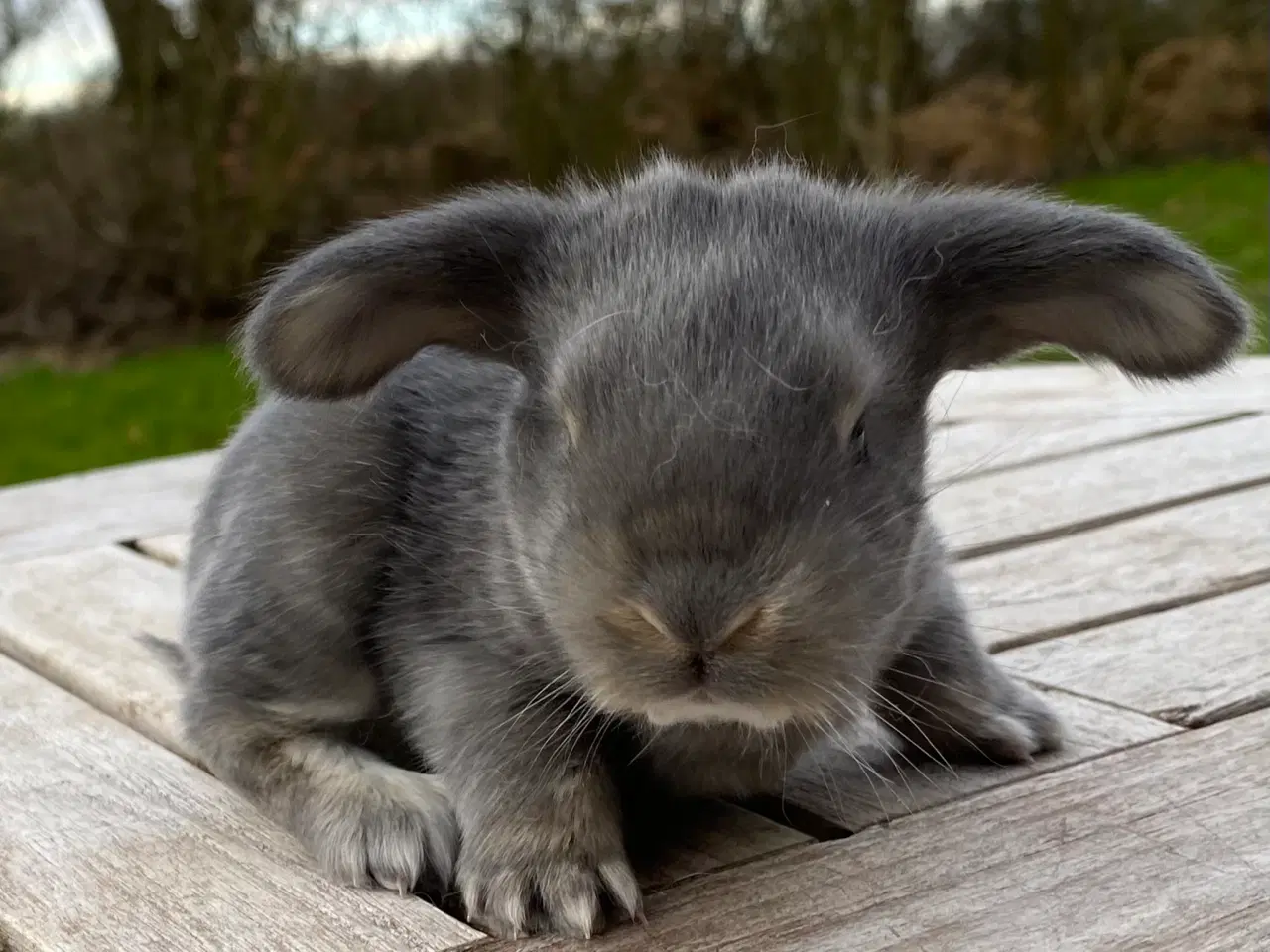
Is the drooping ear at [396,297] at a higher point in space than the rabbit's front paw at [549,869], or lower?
higher

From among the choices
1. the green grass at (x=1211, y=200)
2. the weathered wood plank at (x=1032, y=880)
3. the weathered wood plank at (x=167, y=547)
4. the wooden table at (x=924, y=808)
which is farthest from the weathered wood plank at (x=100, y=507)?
the green grass at (x=1211, y=200)

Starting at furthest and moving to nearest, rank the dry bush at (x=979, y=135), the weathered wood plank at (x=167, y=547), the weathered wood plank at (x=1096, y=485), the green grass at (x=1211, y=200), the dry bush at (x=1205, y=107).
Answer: the dry bush at (x=1205, y=107), the dry bush at (x=979, y=135), the green grass at (x=1211, y=200), the weathered wood plank at (x=167, y=547), the weathered wood plank at (x=1096, y=485)

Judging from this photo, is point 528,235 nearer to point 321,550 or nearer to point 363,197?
point 321,550

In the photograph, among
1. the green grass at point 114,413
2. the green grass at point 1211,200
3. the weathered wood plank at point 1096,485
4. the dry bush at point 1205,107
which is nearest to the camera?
the weathered wood plank at point 1096,485

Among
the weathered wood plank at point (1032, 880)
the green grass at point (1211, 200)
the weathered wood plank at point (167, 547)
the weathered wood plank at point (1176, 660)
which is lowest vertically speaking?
the green grass at point (1211, 200)

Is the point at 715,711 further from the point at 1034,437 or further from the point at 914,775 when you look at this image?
the point at 1034,437

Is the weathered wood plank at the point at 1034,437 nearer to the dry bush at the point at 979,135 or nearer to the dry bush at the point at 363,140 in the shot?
the dry bush at the point at 363,140

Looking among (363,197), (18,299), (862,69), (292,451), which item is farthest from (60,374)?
(292,451)

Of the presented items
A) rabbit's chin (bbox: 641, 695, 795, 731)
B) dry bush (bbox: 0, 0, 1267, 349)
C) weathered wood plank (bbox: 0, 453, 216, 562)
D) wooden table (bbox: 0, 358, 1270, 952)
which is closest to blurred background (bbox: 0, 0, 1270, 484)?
dry bush (bbox: 0, 0, 1267, 349)

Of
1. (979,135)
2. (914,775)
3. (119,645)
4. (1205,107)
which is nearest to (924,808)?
(914,775)
